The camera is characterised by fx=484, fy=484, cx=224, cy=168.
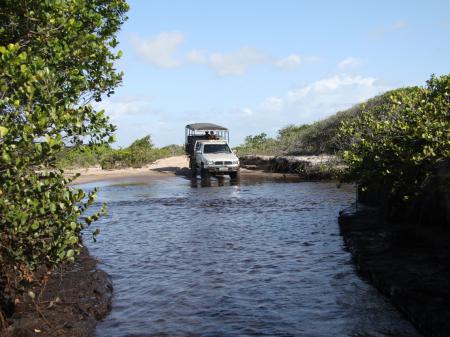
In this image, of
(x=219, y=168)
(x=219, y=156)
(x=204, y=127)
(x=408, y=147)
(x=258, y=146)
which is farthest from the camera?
(x=258, y=146)

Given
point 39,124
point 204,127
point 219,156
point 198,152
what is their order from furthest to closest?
point 204,127, point 198,152, point 219,156, point 39,124

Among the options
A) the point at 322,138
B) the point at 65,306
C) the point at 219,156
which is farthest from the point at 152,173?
the point at 65,306

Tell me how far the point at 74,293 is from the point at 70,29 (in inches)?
134

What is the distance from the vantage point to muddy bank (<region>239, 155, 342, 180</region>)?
24969 mm

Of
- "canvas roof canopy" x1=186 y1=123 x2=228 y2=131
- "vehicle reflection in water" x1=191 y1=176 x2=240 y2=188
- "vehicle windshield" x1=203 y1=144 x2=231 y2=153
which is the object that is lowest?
"vehicle reflection in water" x1=191 y1=176 x2=240 y2=188

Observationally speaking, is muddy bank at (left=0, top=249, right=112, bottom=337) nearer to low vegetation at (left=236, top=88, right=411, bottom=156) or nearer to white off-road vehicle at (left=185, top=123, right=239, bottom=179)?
white off-road vehicle at (left=185, top=123, right=239, bottom=179)

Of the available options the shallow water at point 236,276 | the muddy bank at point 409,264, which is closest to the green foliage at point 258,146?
the shallow water at point 236,276

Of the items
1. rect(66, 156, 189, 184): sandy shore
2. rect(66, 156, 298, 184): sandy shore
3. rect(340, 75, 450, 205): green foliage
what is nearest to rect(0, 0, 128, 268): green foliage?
rect(340, 75, 450, 205): green foliage

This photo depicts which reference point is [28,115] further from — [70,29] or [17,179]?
[70,29]

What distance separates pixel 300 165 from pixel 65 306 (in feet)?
74.1

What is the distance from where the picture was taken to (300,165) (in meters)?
27.6

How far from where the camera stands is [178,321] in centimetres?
597

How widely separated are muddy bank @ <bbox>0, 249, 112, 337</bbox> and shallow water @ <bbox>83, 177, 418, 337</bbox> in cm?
22

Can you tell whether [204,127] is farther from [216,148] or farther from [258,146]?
[258,146]
